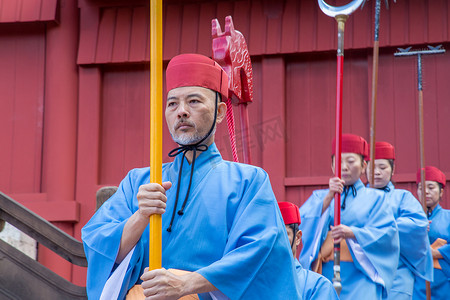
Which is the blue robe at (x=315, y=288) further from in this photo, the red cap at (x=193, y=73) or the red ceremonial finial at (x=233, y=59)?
the red cap at (x=193, y=73)

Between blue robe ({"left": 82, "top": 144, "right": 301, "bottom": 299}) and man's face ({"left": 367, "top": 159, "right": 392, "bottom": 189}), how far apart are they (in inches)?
129

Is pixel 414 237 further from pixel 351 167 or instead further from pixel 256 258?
pixel 256 258

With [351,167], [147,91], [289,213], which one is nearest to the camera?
[289,213]

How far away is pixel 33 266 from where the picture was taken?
3.97 meters

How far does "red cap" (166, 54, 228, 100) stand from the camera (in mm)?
2367

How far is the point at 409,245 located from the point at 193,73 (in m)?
3.21

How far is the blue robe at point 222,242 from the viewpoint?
6.69ft

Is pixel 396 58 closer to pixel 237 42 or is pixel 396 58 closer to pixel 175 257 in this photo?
pixel 237 42

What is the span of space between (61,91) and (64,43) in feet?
1.58

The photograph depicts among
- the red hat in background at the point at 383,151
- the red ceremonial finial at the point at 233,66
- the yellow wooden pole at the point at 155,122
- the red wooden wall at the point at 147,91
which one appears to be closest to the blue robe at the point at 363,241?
the red hat in background at the point at 383,151

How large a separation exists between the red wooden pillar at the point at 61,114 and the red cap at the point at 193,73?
4.39m

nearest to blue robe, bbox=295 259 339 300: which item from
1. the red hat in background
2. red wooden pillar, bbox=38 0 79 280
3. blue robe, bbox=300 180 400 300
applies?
blue robe, bbox=300 180 400 300

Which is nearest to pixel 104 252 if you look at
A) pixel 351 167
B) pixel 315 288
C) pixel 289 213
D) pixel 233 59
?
pixel 315 288

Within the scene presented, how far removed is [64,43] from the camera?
674 cm
